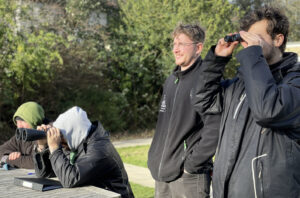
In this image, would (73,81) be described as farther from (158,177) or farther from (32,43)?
(158,177)

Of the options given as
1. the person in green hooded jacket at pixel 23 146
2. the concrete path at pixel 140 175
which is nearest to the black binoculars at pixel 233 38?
the person in green hooded jacket at pixel 23 146

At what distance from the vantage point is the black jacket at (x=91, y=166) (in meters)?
2.81

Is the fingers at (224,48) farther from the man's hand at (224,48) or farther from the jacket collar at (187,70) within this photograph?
the jacket collar at (187,70)

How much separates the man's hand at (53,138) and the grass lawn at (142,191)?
3.15m

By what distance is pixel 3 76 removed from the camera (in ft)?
33.6

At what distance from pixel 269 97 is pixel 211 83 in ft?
1.74

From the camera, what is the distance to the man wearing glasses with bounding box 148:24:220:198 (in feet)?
10.4

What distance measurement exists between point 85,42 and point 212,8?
5365 mm

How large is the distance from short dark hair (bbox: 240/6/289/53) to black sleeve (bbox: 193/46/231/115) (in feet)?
0.83

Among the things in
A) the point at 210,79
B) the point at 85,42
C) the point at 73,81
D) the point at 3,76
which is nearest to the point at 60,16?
the point at 85,42

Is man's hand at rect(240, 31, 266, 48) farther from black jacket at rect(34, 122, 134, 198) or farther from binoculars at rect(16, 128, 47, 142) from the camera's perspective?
binoculars at rect(16, 128, 47, 142)

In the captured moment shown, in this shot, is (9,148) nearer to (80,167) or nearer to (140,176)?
(80,167)

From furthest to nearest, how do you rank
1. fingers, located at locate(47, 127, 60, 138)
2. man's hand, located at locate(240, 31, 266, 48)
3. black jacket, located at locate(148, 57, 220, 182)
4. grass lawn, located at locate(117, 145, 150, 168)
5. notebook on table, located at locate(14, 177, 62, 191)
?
grass lawn, located at locate(117, 145, 150, 168), black jacket, located at locate(148, 57, 220, 182), fingers, located at locate(47, 127, 60, 138), notebook on table, located at locate(14, 177, 62, 191), man's hand, located at locate(240, 31, 266, 48)

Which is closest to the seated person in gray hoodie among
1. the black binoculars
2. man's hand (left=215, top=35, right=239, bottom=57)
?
man's hand (left=215, top=35, right=239, bottom=57)
